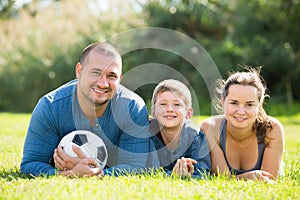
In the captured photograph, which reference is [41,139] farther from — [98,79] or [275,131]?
[275,131]

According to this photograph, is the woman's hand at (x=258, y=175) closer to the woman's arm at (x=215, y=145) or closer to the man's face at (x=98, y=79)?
the woman's arm at (x=215, y=145)

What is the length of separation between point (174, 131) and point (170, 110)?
0.23 metres

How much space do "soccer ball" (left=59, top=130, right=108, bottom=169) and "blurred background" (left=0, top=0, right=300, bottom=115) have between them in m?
9.13

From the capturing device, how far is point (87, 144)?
3670 millimetres

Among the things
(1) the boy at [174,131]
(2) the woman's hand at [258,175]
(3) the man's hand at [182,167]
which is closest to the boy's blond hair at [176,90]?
(1) the boy at [174,131]

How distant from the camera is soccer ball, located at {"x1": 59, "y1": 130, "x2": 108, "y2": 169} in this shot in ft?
11.8

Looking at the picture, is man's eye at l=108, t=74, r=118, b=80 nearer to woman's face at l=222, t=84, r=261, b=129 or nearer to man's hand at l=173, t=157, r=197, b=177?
man's hand at l=173, t=157, r=197, b=177

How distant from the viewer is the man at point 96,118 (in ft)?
12.1

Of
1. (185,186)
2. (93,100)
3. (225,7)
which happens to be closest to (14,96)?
(225,7)

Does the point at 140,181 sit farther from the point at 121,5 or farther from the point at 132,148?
the point at 121,5

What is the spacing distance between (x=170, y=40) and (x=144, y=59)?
111cm

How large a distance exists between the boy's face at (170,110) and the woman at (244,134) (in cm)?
28

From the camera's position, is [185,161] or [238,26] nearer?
[185,161]

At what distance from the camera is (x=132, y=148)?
3.76 metres
